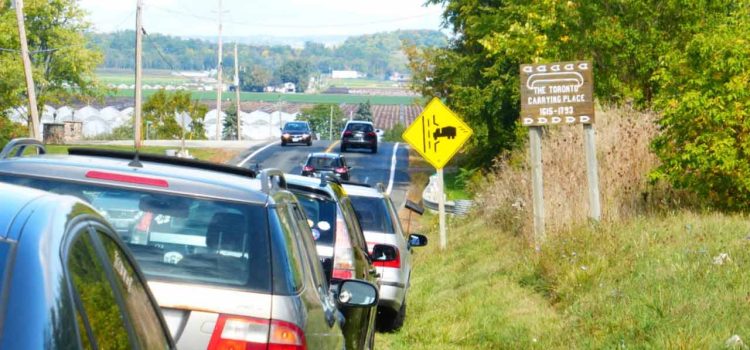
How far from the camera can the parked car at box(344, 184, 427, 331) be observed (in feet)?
44.1

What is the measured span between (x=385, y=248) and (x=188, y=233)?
800cm

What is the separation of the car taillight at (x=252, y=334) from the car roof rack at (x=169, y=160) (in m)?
1.43

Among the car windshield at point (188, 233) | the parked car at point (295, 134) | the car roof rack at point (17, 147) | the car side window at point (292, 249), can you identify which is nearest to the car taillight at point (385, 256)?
the car roof rack at point (17, 147)

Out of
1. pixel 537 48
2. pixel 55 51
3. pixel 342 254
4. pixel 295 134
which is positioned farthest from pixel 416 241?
pixel 55 51

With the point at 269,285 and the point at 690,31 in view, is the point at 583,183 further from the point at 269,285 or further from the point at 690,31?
the point at 269,285

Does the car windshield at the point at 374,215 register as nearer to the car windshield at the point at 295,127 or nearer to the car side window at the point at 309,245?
the car side window at the point at 309,245

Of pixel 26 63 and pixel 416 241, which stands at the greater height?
pixel 26 63

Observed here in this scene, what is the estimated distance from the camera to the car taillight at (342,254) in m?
10.3

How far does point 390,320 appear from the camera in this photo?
1367 cm

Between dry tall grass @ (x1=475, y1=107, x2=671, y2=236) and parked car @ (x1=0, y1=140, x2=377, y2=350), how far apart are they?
10927 mm

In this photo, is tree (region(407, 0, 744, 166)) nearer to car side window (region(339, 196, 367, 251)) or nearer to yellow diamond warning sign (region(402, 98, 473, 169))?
yellow diamond warning sign (region(402, 98, 473, 169))

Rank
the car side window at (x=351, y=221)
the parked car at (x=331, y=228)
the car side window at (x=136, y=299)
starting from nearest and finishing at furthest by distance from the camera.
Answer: the car side window at (x=136, y=299) < the parked car at (x=331, y=228) < the car side window at (x=351, y=221)

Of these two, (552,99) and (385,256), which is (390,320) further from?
(552,99)

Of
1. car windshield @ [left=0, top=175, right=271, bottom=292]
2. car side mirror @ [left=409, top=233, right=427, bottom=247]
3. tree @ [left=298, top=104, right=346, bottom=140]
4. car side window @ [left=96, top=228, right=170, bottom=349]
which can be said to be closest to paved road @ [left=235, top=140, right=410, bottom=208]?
car side mirror @ [left=409, top=233, right=427, bottom=247]
